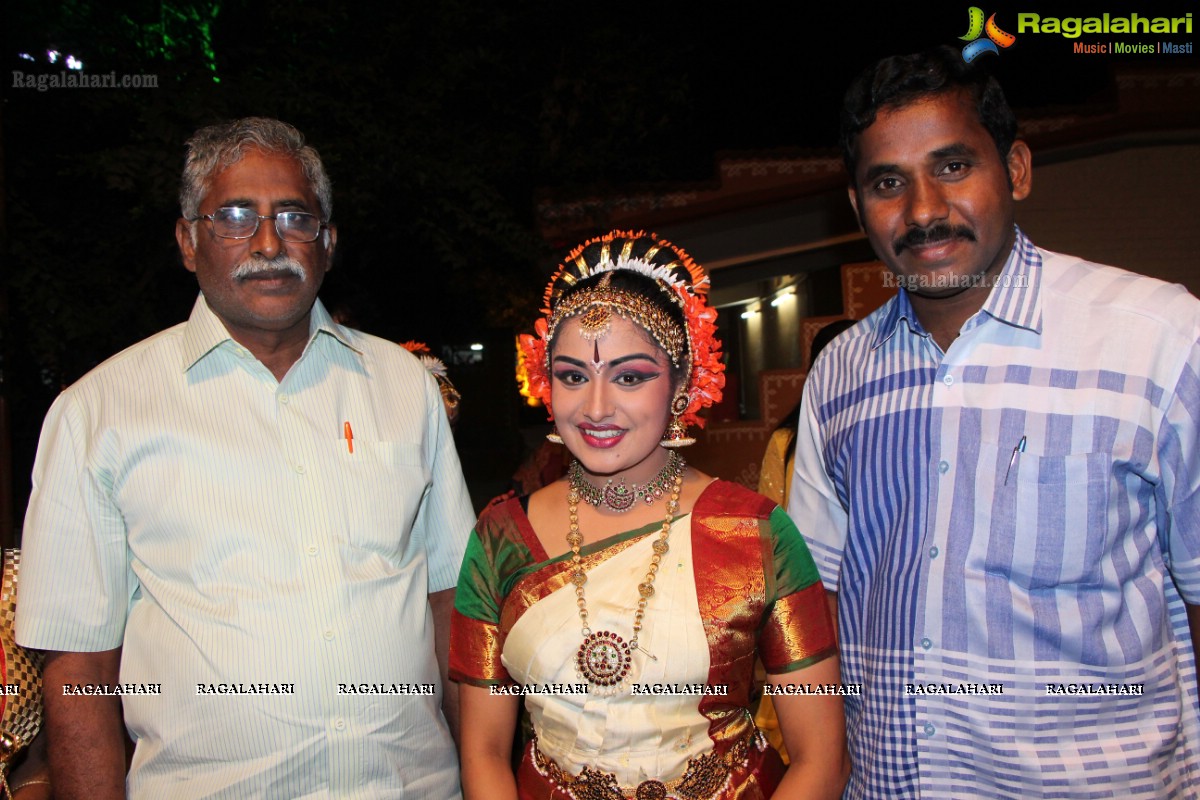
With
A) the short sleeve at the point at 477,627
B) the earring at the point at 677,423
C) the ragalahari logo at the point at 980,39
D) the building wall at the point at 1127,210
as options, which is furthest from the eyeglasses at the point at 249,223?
the building wall at the point at 1127,210

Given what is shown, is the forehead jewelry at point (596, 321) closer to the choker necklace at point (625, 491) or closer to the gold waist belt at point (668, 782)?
the choker necklace at point (625, 491)

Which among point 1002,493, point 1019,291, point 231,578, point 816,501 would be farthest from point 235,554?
point 1019,291

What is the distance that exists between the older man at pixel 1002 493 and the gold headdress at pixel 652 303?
1.27 ft

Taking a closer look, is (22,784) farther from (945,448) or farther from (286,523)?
(945,448)

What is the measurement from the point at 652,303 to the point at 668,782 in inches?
40.6

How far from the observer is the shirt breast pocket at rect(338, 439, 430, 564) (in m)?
2.02

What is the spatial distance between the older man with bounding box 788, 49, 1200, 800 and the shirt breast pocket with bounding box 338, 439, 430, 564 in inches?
41.6

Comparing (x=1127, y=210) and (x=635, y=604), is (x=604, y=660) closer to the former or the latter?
(x=635, y=604)

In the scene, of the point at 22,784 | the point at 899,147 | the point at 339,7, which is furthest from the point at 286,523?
the point at 339,7

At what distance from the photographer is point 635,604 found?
1844 millimetres

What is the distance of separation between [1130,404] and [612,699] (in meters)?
1.17

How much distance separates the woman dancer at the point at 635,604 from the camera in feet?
5.87

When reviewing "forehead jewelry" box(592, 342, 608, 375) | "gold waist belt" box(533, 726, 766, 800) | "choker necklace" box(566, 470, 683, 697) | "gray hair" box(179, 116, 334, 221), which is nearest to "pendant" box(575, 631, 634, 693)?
"choker necklace" box(566, 470, 683, 697)

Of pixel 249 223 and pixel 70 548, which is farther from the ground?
pixel 249 223
